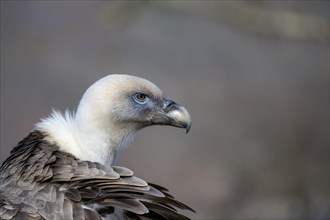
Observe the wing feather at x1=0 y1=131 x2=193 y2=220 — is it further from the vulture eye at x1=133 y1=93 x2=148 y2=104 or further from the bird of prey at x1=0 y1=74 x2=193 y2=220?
the vulture eye at x1=133 y1=93 x2=148 y2=104

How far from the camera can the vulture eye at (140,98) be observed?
4.92 meters

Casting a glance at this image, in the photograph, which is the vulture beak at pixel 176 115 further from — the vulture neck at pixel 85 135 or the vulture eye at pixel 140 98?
the vulture neck at pixel 85 135

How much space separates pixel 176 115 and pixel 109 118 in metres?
0.38

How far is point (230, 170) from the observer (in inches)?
389

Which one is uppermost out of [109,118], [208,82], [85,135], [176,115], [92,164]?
[208,82]

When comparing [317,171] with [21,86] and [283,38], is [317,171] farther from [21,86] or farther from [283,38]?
[21,86]

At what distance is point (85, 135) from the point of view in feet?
15.6

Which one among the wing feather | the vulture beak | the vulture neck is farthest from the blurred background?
the wing feather

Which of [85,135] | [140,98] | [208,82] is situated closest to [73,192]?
[85,135]

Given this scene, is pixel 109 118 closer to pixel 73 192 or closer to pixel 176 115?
pixel 176 115

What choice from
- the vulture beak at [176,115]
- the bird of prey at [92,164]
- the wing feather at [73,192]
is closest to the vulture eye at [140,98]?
the bird of prey at [92,164]

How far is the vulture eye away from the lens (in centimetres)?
492

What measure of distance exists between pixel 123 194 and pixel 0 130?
6.16 meters

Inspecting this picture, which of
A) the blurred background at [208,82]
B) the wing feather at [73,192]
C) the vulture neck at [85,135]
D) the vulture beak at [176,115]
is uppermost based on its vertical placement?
the blurred background at [208,82]
